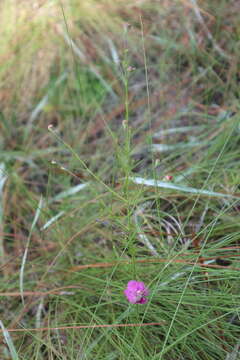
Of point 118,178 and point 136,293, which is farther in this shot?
point 118,178

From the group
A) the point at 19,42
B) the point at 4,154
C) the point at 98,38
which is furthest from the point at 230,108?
the point at 19,42

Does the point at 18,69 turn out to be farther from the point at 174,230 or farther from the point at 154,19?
the point at 174,230

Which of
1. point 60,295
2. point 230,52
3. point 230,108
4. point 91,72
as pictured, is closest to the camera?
point 60,295
